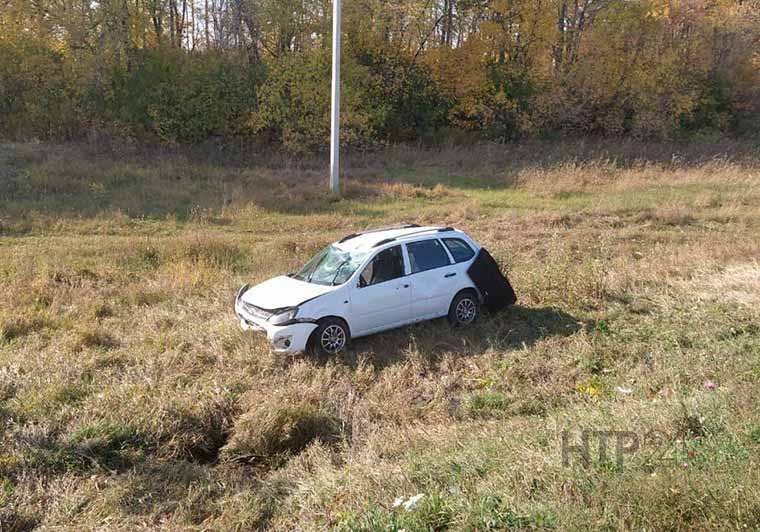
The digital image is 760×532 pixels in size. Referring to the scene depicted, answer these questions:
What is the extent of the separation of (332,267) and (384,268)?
0.82 meters

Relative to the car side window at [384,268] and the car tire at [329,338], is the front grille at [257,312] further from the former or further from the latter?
the car side window at [384,268]

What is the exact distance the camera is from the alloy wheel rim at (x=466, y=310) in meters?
9.48

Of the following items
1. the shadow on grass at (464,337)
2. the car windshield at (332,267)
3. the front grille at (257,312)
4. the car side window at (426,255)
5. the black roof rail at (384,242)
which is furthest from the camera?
the car side window at (426,255)

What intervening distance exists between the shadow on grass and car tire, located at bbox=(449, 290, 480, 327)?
0.42 feet

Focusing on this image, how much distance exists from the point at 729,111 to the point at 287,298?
3809 centimetres

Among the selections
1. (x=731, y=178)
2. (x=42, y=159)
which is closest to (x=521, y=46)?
(x=731, y=178)

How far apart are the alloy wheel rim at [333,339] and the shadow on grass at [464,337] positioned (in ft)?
0.56

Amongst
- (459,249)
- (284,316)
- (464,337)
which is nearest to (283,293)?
(284,316)

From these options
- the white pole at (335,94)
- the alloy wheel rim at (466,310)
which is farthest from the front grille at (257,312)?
the white pole at (335,94)

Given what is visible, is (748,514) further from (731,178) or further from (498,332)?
(731,178)

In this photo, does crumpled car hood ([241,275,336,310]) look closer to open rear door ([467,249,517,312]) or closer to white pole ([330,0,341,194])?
open rear door ([467,249,517,312])

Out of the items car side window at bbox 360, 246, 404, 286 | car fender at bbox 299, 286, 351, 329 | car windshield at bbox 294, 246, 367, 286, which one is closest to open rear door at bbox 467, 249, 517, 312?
car side window at bbox 360, 246, 404, 286

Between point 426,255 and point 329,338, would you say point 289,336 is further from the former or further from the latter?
point 426,255

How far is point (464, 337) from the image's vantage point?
8.95 m
